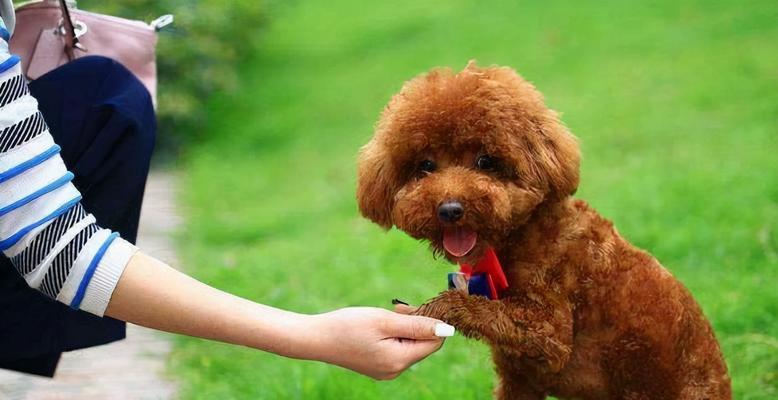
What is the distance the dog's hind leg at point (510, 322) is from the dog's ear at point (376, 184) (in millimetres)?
253

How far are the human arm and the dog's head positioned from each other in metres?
0.21

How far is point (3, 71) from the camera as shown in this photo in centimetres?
189

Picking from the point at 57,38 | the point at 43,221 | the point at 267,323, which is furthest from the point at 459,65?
the point at 43,221

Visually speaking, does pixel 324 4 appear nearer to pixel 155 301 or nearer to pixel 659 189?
pixel 659 189

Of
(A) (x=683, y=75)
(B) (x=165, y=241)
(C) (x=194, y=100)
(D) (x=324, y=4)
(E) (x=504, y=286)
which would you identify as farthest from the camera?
(D) (x=324, y=4)

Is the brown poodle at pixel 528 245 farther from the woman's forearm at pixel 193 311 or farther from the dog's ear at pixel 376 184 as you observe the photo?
the woman's forearm at pixel 193 311

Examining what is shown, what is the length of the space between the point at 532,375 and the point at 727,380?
481mm

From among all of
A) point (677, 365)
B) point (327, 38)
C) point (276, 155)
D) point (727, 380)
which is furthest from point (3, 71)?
point (327, 38)

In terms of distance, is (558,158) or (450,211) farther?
(558,158)

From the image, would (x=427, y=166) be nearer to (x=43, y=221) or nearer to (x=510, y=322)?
(x=510, y=322)

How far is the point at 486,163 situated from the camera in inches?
83.8

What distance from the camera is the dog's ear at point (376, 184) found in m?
2.23

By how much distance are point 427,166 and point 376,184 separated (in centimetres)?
15

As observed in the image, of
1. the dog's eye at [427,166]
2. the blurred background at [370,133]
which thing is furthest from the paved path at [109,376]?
the dog's eye at [427,166]
